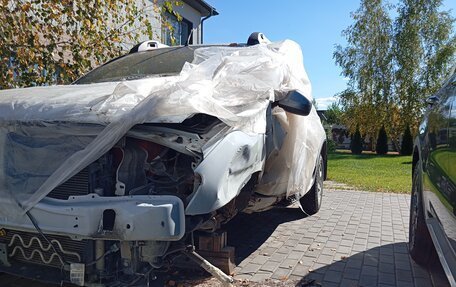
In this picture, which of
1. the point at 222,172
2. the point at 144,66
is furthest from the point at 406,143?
the point at 222,172

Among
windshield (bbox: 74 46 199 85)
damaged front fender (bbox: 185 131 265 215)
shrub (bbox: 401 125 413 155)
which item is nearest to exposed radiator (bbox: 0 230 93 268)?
damaged front fender (bbox: 185 131 265 215)

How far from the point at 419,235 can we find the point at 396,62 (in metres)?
25.6

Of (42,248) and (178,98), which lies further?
(42,248)

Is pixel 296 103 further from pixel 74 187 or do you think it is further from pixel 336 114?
pixel 336 114

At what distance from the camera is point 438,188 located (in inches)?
102

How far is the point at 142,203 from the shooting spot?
2217 mm

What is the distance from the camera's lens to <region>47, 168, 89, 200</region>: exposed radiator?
96.0 inches

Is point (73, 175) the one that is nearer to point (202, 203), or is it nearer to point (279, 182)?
point (202, 203)

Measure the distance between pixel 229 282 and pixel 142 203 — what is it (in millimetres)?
1162

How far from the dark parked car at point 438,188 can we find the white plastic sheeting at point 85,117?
4.03 feet

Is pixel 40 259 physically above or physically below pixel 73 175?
below

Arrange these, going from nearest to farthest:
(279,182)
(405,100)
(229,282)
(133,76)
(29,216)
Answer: (29,216) → (229,282) → (279,182) → (133,76) → (405,100)

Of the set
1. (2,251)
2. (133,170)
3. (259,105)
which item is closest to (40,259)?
(2,251)

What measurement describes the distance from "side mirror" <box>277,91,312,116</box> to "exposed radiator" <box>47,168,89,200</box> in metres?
1.66
